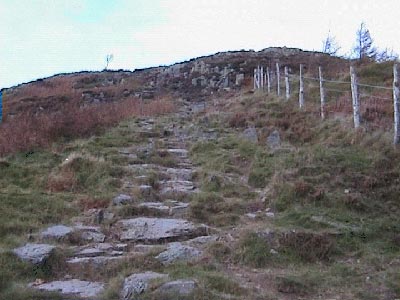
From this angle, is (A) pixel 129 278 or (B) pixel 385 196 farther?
(B) pixel 385 196

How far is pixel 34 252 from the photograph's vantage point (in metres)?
5.93

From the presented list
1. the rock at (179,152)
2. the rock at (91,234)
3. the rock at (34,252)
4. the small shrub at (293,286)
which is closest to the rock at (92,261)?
the rock at (34,252)

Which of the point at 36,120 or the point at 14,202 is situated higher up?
the point at 36,120

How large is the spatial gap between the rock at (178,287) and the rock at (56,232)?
2001mm

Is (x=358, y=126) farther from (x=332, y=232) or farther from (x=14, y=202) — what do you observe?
(x=14, y=202)

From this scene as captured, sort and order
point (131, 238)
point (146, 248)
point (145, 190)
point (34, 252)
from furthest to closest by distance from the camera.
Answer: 1. point (145, 190)
2. point (131, 238)
3. point (146, 248)
4. point (34, 252)

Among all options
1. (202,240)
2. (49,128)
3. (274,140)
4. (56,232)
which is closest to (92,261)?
(56,232)

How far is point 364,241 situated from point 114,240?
2729mm

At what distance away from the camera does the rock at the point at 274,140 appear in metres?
10.4

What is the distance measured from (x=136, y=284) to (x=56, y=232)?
1.91 meters

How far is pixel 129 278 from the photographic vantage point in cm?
521

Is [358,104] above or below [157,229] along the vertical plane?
above

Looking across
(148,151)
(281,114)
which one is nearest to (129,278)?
(148,151)

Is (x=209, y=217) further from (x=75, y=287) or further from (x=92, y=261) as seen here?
(x=75, y=287)
